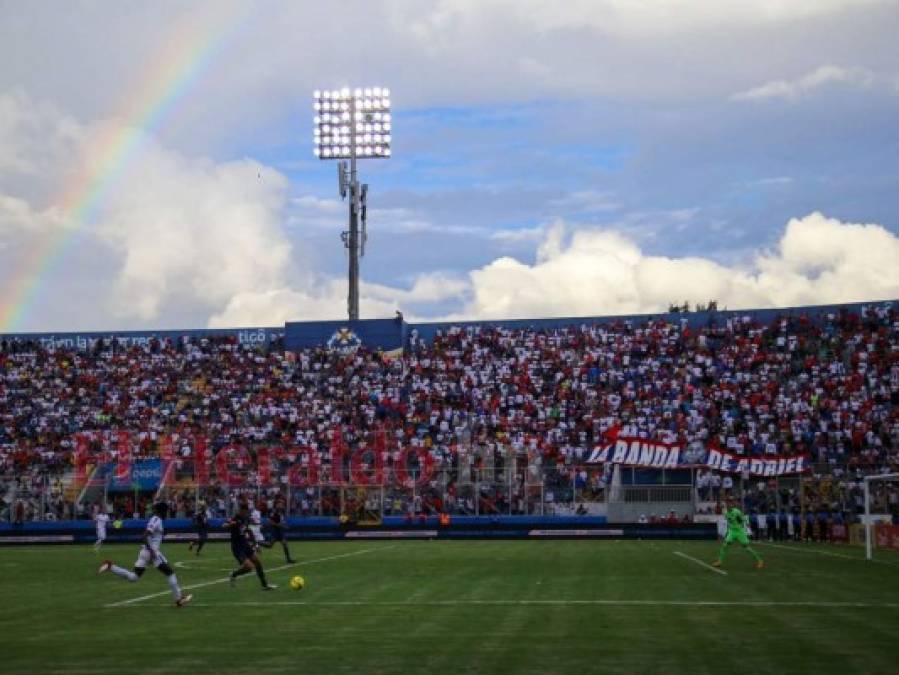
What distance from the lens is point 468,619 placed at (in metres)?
20.6

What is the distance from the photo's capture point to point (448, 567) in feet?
114

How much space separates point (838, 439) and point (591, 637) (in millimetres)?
43790

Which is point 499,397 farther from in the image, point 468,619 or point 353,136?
point 468,619

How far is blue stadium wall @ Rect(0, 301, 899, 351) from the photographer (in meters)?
71.2

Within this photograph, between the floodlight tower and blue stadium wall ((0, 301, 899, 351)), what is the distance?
3.43 m

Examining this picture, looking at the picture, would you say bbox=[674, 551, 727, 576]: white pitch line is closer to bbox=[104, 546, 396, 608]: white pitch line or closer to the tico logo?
bbox=[104, 546, 396, 608]: white pitch line

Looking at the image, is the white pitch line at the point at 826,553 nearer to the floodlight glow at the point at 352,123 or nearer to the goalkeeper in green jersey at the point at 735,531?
the goalkeeper in green jersey at the point at 735,531

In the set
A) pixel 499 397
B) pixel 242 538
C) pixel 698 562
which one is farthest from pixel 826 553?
pixel 499 397

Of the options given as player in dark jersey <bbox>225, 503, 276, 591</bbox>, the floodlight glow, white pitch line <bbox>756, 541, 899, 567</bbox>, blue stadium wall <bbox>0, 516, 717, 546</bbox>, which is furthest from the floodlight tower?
player in dark jersey <bbox>225, 503, 276, 591</bbox>

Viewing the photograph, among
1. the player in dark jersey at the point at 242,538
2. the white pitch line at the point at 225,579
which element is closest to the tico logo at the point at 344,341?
the white pitch line at the point at 225,579

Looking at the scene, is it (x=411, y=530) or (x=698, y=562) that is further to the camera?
(x=411, y=530)

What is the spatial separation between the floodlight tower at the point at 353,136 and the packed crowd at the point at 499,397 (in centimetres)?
835

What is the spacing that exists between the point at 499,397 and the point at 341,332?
13.5 metres

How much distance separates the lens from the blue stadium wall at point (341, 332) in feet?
234
